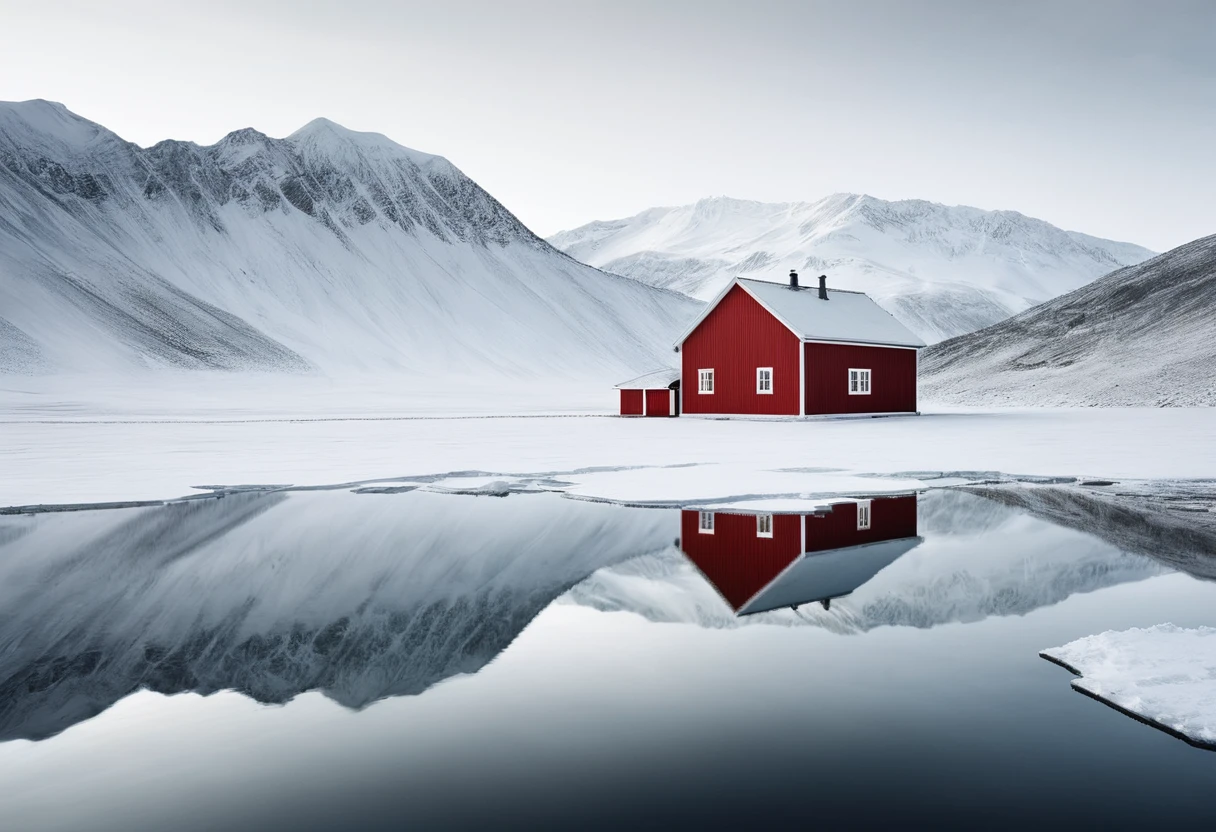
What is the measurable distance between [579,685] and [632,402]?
164 ft

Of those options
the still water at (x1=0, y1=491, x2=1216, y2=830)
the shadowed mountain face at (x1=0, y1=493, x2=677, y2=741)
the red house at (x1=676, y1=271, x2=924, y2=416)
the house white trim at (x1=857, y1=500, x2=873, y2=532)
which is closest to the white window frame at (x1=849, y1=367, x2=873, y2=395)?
the red house at (x1=676, y1=271, x2=924, y2=416)

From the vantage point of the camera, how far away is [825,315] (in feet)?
164

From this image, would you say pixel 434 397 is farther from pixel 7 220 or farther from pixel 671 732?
pixel 671 732

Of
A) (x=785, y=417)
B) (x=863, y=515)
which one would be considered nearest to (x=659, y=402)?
(x=785, y=417)

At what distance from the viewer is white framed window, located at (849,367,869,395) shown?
49781 mm

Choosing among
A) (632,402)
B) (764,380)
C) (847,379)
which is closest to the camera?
(764,380)

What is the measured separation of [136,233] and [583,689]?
504ft

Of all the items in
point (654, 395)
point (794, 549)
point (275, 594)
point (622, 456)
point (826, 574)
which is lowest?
point (275, 594)

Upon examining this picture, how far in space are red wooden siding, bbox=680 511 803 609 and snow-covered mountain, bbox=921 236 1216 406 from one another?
62304 millimetres

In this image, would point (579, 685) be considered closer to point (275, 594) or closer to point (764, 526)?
point (275, 594)

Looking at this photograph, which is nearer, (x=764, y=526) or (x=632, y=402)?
(x=764, y=526)

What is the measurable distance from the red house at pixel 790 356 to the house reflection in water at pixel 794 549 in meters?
31.6

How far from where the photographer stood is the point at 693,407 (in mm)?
52281

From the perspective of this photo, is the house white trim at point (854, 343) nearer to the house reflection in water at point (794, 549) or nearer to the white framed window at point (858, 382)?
the white framed window at point (858, 382)
